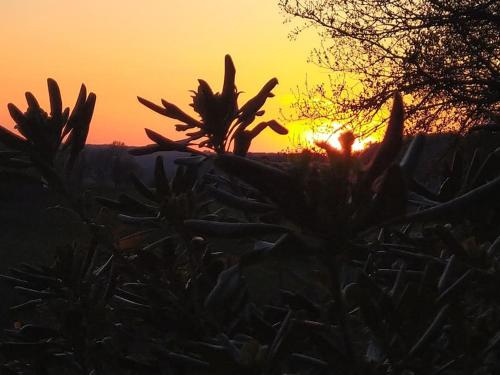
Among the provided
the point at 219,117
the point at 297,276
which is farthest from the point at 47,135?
the point at 297,276

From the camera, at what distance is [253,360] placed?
98cm

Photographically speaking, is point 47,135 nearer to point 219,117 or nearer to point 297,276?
point 219,117

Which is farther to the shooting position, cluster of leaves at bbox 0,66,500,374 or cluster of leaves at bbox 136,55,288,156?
cluster of leaves at bbox 136,55,288,156

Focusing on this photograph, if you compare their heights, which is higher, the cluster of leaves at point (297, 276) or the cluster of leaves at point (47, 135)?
the cluster of leaves at point (47, 135)

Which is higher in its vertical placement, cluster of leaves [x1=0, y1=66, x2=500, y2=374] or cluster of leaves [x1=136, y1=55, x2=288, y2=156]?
cluster of leaves [x1=136, y1=55, x2=288, y2=156]

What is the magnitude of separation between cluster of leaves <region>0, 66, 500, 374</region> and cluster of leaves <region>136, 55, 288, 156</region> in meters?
0.08

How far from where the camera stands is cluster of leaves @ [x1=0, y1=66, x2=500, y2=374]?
0.87m

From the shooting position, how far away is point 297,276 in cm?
137

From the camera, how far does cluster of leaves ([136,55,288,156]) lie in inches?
71.3

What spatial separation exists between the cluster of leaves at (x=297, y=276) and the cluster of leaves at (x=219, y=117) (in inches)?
3.2

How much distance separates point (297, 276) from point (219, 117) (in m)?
0.64

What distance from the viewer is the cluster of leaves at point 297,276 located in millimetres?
866

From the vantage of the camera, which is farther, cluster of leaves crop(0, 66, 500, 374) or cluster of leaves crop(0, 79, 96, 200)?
cluster of leaves crop(0, 79, 96, 200)

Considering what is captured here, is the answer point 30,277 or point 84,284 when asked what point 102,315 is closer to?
point 84,284
